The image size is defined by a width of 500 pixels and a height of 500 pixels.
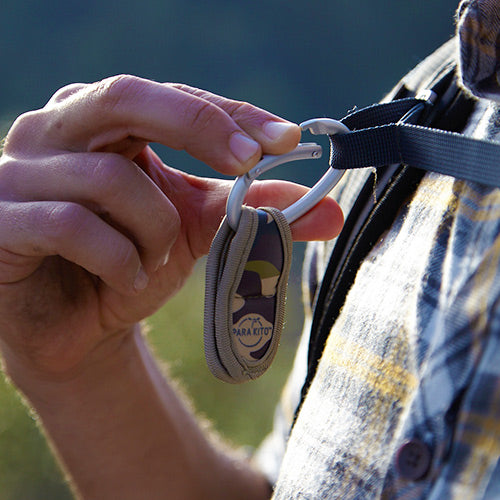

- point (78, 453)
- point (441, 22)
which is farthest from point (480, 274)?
point (441, 22)

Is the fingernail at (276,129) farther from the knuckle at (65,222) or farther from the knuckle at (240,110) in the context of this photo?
the knuckle at (65,222)

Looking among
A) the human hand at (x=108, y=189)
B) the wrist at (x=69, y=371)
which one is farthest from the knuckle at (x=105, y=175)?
the wrist at (x=69, y=371)

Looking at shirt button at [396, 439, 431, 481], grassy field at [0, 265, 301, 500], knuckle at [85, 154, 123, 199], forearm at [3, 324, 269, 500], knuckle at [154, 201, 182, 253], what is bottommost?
grassy field at [0, 265, 301, 500]

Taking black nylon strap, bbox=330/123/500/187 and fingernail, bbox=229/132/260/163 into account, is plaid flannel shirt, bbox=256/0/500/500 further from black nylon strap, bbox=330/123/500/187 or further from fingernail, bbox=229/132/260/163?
fingernail, bbox=229/132/260/163

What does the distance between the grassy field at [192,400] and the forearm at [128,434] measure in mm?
1959

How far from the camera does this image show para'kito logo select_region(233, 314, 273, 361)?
80cm

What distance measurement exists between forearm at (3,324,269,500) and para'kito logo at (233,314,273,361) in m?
0.48

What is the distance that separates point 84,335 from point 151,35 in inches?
311

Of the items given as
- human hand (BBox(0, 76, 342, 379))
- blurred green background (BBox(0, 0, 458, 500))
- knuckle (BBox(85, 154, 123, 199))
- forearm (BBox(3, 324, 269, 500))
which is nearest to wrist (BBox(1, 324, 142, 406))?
forearm (BBox(3, 324, 269, 500))

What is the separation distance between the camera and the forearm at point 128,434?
1217 mm

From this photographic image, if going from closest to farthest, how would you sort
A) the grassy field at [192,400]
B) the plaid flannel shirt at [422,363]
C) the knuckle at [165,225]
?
the plaid flannel shirt at [422,363]
the knuckle at [165,225]
the grassy field at [192,400]

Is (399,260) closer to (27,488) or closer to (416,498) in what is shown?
(416,498)

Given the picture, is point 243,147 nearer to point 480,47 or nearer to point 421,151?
point 421,151

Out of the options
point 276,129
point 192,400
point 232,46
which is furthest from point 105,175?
point 232,46
